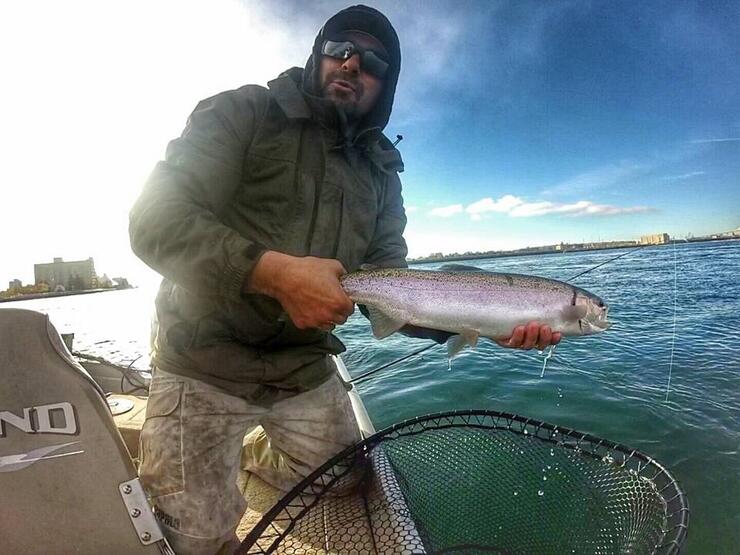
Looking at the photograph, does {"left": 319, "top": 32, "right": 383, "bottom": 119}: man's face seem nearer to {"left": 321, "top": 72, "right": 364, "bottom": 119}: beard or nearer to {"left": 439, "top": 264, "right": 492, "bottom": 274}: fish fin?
{"left": 321, "top": 72, "right": 364, "bottom": 119}: beard

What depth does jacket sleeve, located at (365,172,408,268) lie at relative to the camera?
11.9 ft

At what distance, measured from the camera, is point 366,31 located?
3.38 meters

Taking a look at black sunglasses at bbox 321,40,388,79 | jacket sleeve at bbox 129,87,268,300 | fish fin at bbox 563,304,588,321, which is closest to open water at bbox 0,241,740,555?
fish fin at bbox 563,304,588,321

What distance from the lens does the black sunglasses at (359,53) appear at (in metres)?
3.18

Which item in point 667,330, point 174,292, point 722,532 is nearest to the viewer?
point 174,292

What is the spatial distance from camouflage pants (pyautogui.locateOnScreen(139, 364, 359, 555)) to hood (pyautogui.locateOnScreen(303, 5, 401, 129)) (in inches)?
90.5

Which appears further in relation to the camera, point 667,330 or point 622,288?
point 622,288

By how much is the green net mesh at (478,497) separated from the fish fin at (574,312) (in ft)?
2.92

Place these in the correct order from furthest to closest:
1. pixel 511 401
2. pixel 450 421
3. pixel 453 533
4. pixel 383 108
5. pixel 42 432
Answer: pixel 511 401 → pixel 383 108 → pixel 450 421 → pixel 453 533 → pixel 42 432

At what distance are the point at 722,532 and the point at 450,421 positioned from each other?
3.73m

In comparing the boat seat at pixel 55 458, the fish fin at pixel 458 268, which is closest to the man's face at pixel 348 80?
the fish fin at pixel 458 268

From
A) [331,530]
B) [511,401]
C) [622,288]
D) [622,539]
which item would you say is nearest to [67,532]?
[331,530]

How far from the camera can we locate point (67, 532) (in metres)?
1.84

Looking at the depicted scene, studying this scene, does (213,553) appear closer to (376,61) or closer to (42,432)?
(42,432)
